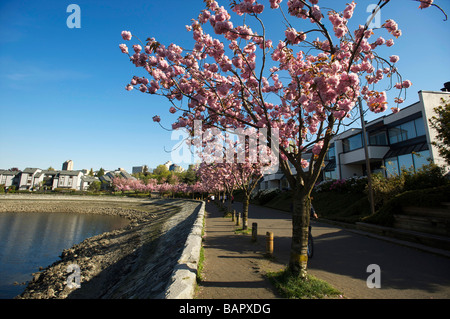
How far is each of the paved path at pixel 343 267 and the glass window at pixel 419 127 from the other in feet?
57.0

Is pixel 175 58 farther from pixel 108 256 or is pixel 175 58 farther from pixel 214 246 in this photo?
pixel 108 256

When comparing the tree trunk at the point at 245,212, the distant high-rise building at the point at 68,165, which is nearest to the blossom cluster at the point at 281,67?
the tree trunk at the point at 245,212

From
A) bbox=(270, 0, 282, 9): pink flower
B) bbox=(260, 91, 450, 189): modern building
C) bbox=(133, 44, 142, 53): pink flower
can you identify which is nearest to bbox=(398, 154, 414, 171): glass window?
bbox=(260, 91, 450, 189): modern building

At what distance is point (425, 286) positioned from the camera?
5.14 m

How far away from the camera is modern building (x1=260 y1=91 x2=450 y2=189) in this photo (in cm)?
1961

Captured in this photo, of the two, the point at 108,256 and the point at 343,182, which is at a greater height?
the point at 343,182

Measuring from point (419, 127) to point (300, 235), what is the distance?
23633 millimetres

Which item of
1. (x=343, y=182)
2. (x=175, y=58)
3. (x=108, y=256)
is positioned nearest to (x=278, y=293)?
(x=175, y=58)

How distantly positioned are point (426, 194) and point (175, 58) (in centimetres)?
1138

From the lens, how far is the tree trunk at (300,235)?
17.4 feet

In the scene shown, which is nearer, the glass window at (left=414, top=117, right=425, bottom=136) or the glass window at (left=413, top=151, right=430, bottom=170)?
the glass window at (left=413, top=151, right=430, bottom=170)

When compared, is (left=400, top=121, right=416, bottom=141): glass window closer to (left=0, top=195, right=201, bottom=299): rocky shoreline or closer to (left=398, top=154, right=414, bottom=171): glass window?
(left=398, top=154, right=414, bottom=171): glass window

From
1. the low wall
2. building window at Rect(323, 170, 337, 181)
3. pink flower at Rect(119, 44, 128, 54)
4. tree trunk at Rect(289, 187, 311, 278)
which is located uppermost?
pink flower at Rect(119, 44, 128, 54)

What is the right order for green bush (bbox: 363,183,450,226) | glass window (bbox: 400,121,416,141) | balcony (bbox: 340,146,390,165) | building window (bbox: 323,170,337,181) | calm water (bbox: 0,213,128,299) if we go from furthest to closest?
1. building window (bbox: 323,170,337,181)
2. balcony (bbox: 340,146,390,165)
3. glass window (bbox: 400,121,416,141)
4. calm water (bbox: 0,213,128,299)
5. green bush (bbox: 363,183,450,226)
